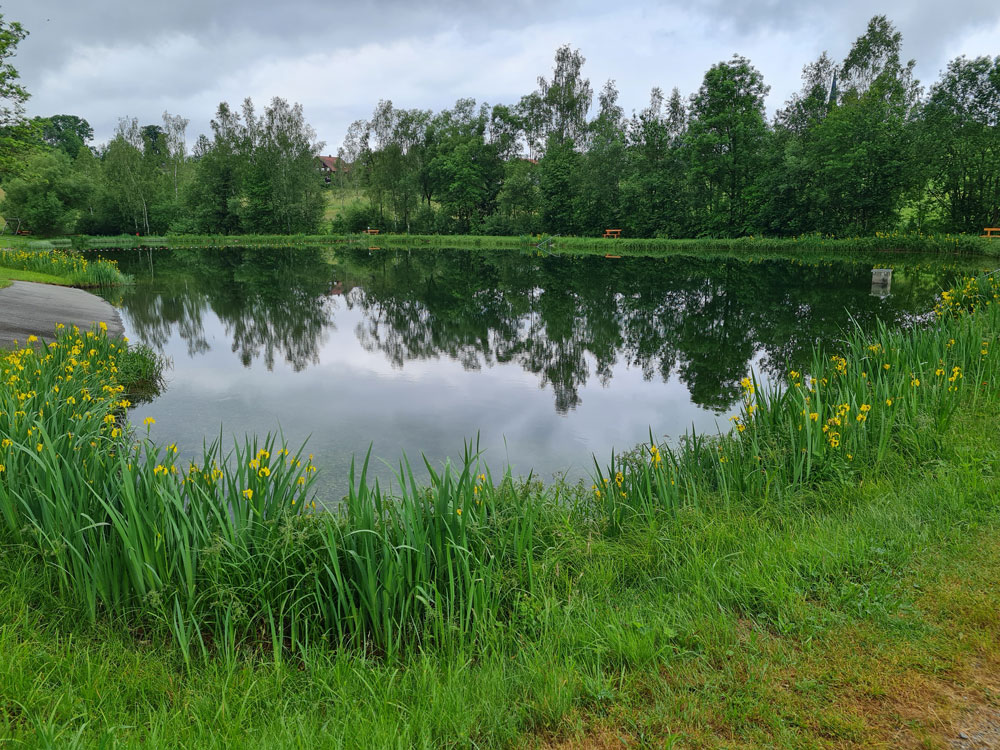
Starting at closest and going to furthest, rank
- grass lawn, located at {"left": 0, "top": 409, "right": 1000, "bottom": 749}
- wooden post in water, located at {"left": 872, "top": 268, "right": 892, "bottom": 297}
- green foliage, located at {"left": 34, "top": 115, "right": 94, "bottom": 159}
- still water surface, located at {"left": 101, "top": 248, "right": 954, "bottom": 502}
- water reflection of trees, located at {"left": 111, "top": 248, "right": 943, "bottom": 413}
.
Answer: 1. grass lawn, located at {"left": 0, "top": 409, "right": 1000, "bottom": 749}
2. still water surface, located at {"left": 101, "top": 248, "right": 954, "bottom": 502}
3. water reflection of trees, located at {"left": 111, "top": 248, "right": 943, "bottom": 413}
4. wooden post in water, located at {"left": 872, "top": 268, "right": 892, "bottom": 297}
5. green foliage, located at {"left": 34, "top": 115, "right": 94, "bottom": 159}

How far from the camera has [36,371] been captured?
6.56m

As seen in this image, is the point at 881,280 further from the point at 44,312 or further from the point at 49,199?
the point at 49,199

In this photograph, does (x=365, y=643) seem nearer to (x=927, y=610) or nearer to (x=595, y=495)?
(x=595, y=495)

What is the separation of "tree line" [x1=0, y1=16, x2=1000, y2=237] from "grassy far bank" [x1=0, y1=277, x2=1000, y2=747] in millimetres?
32731

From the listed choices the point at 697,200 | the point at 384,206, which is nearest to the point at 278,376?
the point at 697,200

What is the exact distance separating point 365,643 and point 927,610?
2963mm

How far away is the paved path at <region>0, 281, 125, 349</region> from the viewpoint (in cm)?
1102

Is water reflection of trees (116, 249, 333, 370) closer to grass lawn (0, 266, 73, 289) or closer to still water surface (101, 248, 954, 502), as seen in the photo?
still water surface (101, 248, 954, 502)

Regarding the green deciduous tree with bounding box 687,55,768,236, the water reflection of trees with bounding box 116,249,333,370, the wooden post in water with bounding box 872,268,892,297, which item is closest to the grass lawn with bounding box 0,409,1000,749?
the water reflection of trees with bounding box 116,249,333,370

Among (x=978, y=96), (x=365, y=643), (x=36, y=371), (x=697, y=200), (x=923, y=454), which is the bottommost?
(x=365, y=643)

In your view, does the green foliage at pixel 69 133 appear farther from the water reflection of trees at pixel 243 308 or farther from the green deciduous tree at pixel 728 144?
the green deciduous tree at pixel 728 144

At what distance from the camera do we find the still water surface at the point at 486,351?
27.0 feet

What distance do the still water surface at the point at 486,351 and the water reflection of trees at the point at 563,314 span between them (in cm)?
9

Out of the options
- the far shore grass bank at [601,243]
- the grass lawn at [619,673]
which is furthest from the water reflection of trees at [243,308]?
the far shore grass bank at [601,243]
